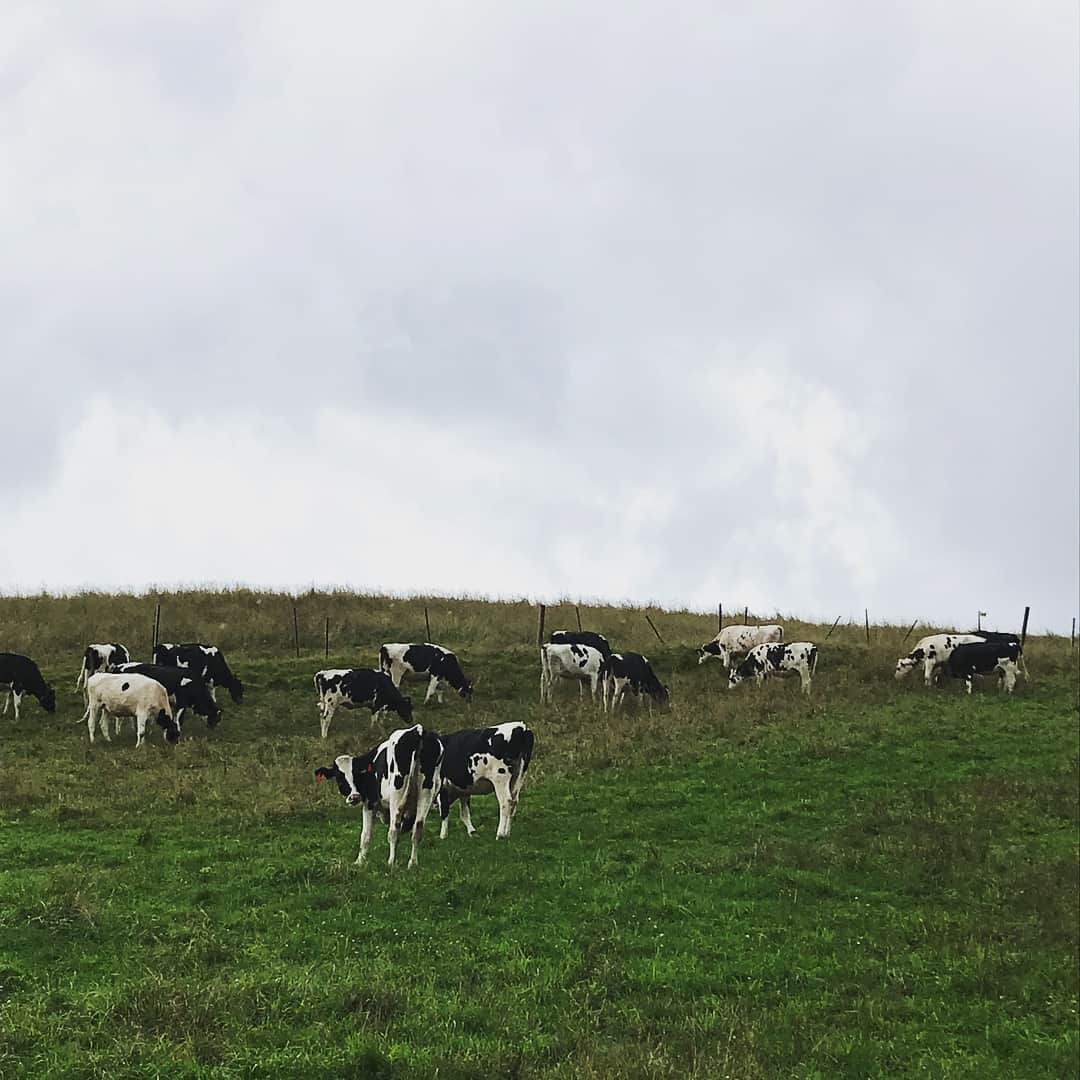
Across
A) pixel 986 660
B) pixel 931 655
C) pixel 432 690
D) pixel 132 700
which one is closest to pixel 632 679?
pixel 432 690

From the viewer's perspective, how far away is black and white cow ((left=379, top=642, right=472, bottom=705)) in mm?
29947

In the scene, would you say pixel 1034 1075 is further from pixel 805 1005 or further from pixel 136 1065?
pixel 136 1065

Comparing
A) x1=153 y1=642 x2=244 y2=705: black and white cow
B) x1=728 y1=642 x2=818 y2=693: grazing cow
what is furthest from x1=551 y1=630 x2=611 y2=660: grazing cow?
x1=153 y1=642 x2=244 y2=705: black and white cow

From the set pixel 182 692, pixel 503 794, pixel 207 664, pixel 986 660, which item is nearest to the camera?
pixel 503 794

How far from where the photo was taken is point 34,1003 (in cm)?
964

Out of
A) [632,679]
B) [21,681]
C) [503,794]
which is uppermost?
[632,679]

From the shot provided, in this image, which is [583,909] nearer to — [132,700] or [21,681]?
[132,700]

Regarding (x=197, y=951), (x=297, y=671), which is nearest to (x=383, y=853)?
(x=197, y=951)

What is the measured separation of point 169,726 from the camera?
25406 millimetres

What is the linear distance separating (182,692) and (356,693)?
427cm

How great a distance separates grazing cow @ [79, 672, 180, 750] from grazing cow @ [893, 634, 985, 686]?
65.9 ft

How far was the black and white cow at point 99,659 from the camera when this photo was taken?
30422 mm

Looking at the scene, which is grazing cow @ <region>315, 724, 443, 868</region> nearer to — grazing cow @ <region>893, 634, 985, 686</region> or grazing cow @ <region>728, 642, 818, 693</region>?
grazing cow @ <region>728, 642, 818, 693</region>

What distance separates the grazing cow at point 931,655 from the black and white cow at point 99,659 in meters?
22.6
